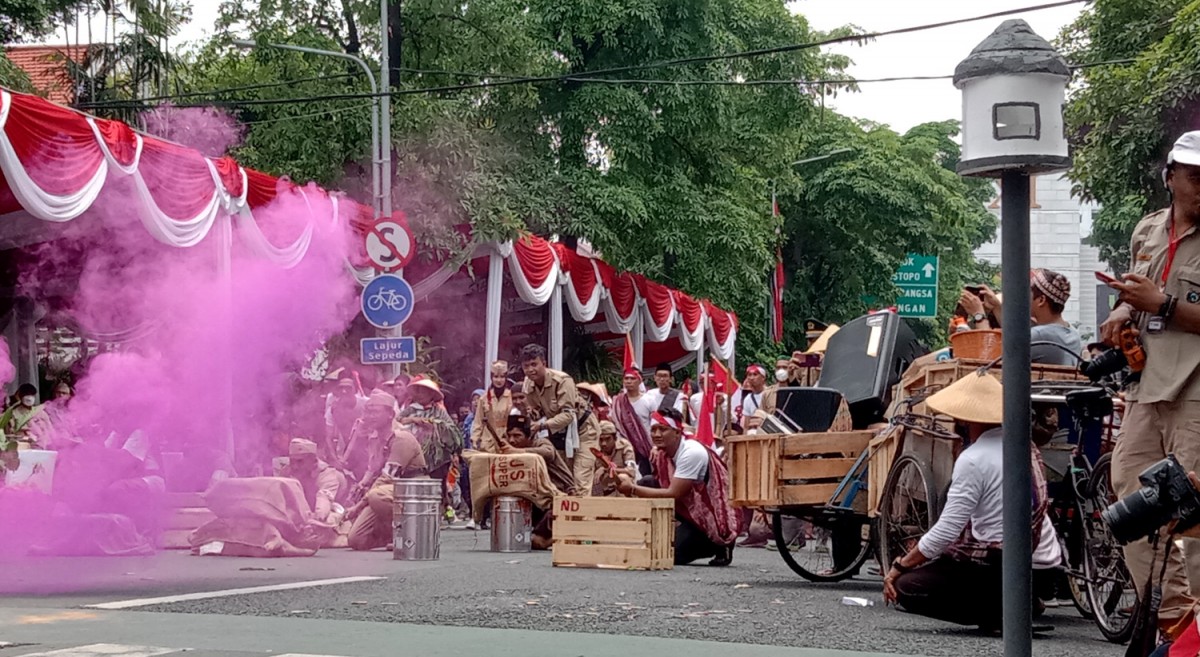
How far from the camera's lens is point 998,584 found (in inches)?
354

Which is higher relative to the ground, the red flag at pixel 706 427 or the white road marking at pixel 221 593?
the red flag at pixel 706 427

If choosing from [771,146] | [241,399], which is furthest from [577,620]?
[771,146]

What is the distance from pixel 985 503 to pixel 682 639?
190 cm

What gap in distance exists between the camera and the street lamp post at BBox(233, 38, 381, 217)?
27906mm

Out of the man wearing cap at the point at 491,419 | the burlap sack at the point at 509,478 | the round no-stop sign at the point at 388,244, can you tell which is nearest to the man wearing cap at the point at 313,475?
the man wearing cap at the point at 491,419

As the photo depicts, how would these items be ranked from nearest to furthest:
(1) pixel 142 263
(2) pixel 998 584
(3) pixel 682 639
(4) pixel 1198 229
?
(4) pixel 1198 229
(3) pixel 682 639
(2) pixel 998 584
(1) pixel 142 263

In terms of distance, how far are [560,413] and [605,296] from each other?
15.7m

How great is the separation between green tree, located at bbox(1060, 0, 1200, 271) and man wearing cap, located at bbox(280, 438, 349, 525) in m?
13.3

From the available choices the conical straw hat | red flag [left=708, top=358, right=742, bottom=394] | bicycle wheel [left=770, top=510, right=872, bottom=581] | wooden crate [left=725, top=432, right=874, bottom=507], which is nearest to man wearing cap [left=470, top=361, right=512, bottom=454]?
bicycle wheel [left=770, top=510, right=872, bottom=581]

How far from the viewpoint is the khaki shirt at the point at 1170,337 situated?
19.8 ft

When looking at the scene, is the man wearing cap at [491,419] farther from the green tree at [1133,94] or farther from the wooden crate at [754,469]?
the green tree at [1133,94]

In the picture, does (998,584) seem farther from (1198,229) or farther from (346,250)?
(346,250)

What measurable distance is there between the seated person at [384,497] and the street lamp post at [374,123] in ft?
31.2

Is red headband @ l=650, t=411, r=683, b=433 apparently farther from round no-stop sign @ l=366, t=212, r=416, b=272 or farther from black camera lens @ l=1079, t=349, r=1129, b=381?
black camera lens @ l=1079, t=349, r=1129, b=381
